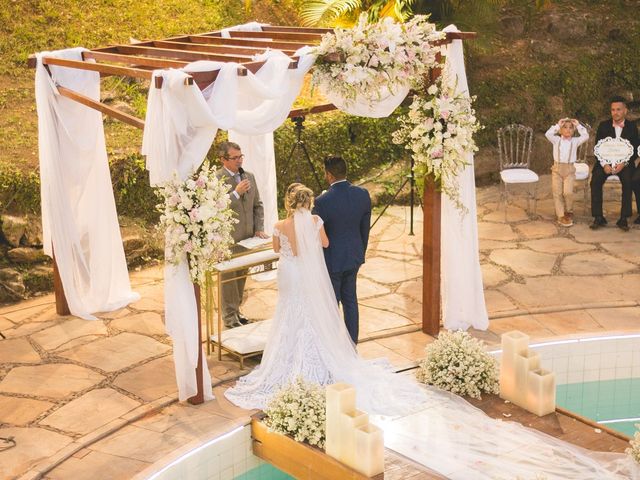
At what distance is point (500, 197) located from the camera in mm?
12586

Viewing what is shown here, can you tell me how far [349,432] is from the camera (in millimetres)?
6238

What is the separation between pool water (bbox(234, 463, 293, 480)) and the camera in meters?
6.74

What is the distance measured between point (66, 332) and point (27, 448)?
2.10 m

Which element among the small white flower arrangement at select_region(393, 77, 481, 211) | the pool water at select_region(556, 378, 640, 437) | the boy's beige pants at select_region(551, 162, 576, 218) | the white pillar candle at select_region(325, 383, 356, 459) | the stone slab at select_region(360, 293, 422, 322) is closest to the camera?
the white pillar candle at select_region(325, 383, 356, 459)

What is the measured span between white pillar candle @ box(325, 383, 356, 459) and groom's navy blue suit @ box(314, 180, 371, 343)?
58.4 inches

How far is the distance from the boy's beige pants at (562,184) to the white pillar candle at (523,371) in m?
4.59

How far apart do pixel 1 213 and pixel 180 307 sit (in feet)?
11.7

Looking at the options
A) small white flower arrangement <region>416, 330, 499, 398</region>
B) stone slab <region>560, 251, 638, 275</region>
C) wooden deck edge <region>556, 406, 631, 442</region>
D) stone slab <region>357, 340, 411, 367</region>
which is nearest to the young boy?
stone slab <region>560, 251, 638, 275</region>

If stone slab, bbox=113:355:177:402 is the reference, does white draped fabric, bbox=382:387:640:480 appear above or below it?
below

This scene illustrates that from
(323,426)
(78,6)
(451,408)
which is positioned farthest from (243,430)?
(78,6)

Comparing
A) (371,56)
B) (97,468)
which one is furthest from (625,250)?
(97,468)

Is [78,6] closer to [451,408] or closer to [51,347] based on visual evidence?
[51,347]

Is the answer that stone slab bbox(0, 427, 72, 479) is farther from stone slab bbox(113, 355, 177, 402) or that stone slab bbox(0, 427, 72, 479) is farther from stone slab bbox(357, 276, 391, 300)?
stone slab bbox(357, 276, 391, 300)

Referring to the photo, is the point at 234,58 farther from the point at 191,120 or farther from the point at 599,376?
the point at 599,376
